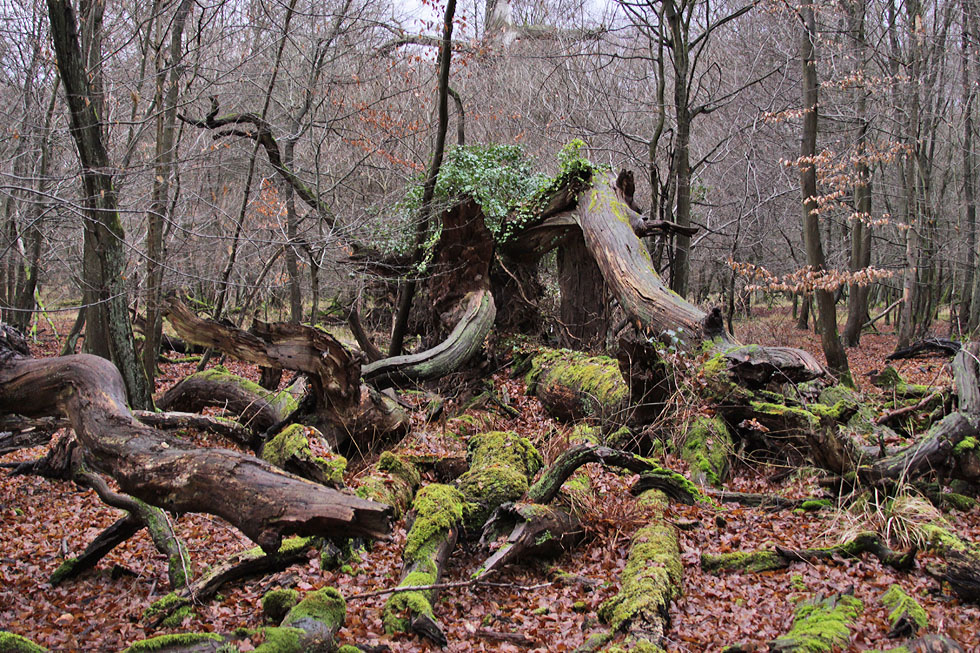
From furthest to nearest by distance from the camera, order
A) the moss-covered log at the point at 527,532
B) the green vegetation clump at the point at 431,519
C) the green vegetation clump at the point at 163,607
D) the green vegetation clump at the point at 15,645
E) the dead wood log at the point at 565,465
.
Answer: the dead wood log at the point at 565,465, the moss-covered log at the point at 527,532, the green vegetation clump at the point at 431,519, the green vegetation clump at the point at 163,607, the green vegetation clump at the point at 15,645

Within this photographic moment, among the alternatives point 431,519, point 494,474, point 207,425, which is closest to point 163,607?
point 431,519

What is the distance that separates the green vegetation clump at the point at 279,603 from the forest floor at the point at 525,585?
255 millimetres

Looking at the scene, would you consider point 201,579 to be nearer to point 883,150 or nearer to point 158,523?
point 158,523

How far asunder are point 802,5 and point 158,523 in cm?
1287

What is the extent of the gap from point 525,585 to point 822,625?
1.90 metres

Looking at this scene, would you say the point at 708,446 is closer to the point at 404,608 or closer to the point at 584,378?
the point at 584,378

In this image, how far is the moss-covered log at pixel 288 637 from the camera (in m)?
2.86

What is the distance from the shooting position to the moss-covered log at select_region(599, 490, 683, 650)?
352 cm

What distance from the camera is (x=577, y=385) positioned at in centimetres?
809

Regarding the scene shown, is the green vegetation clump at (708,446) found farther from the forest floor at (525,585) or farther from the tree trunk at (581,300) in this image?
the tree trunk at (581,300)

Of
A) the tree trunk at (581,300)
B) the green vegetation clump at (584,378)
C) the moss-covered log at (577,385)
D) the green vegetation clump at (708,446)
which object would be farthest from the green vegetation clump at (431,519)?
the tree trunk at (581,300)

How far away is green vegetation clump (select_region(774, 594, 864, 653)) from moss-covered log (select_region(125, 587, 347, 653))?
2.30m

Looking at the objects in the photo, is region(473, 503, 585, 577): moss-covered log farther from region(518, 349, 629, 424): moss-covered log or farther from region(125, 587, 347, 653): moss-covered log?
region(518, 349, 629, 424): moss-covered log

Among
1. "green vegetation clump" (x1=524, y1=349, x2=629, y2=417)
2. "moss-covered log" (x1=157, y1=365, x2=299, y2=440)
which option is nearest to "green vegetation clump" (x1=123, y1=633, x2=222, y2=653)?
"moss-covered log" (x1=157, y1=365, x2=299, y2=440)
